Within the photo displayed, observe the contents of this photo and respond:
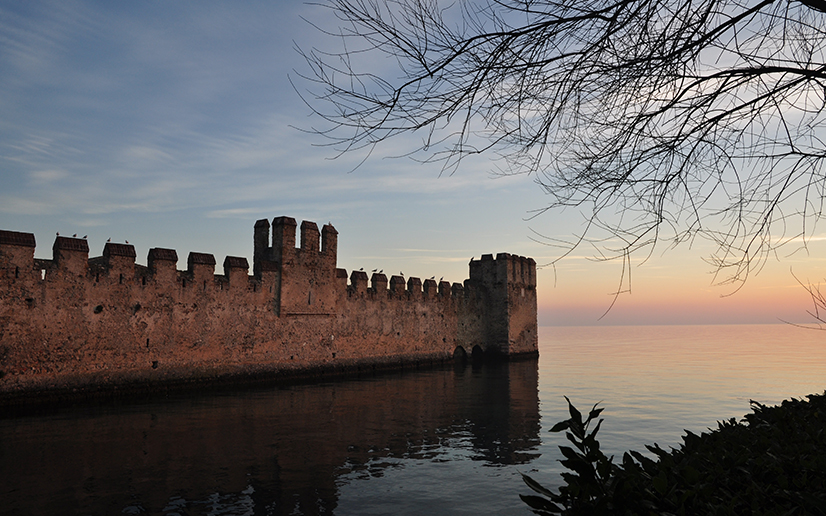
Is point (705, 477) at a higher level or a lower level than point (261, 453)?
higher

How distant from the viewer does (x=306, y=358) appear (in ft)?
62.9

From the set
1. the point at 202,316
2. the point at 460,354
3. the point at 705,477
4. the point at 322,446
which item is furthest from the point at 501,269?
the point at 705,477

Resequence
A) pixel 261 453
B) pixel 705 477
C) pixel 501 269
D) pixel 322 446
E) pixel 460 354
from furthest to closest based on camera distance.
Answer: pixel 501 269, pixel 460 354, pixel 322 446, pixel 261 453, pixel 705 477

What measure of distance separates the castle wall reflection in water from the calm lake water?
29 mm

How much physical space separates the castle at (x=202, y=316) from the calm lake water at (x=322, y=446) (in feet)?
6.16

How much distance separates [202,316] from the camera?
16047mm

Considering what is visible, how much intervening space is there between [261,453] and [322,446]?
983 millimetres

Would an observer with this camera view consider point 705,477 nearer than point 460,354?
Yes

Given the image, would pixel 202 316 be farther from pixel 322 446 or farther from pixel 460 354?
A: pixel 460 354

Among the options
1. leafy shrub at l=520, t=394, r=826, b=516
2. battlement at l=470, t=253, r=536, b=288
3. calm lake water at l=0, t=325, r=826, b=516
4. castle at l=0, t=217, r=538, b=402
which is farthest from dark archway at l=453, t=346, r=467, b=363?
leafy shrub at l=520, t=394, r=826, b=516

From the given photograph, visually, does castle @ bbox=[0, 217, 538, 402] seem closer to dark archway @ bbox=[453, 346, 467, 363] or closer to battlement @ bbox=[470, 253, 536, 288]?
dark archway @ bbox=[453, 346, 467, 363]

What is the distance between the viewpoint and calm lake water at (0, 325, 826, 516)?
5867 millimetres

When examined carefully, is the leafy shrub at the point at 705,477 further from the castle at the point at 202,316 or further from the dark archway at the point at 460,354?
the dark archway at the point at 460,354

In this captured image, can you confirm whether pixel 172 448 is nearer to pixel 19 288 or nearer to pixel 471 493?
pixel 471 493
